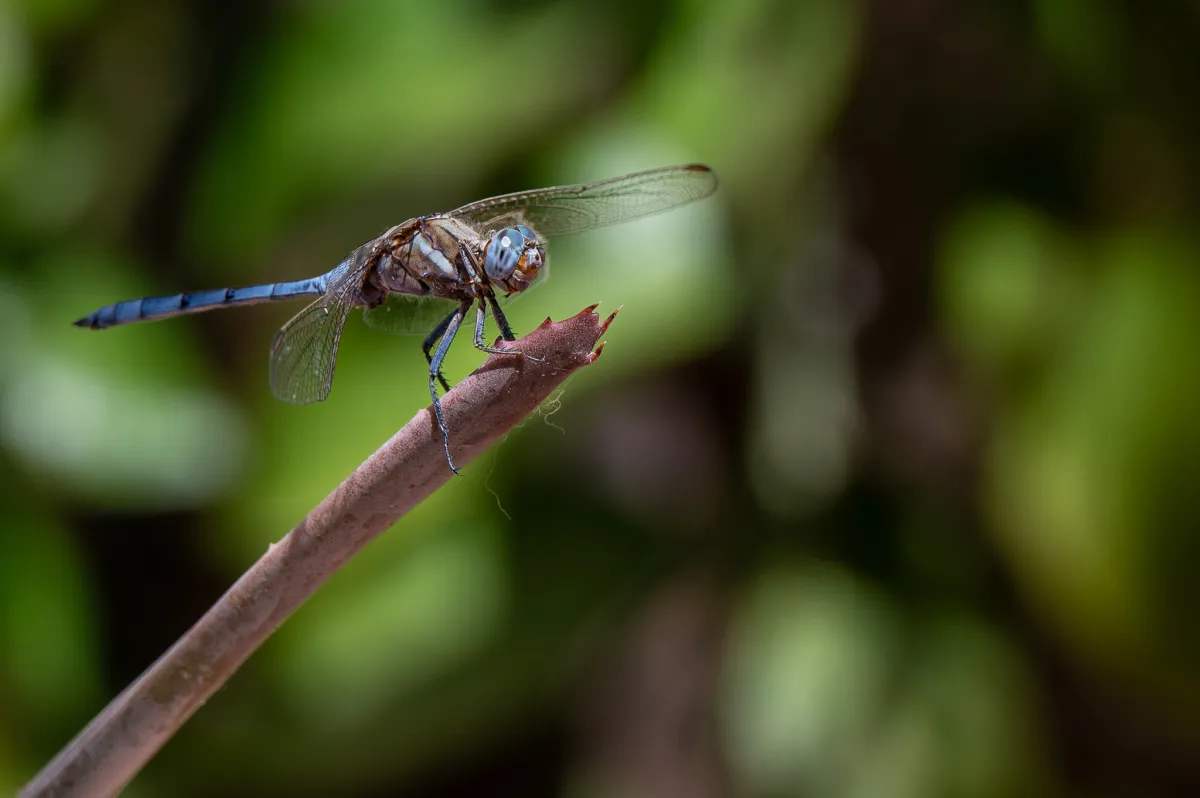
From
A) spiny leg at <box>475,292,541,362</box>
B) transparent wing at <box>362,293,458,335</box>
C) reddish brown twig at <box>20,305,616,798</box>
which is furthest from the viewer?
transparent wing at <box>362,293,458,335</box>

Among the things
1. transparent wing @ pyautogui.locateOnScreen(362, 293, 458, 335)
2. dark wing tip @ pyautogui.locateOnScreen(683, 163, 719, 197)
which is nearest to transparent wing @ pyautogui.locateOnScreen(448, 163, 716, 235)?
dark wing tip @ pyautogui.locateOnScreen(683, 163, 719, 197)

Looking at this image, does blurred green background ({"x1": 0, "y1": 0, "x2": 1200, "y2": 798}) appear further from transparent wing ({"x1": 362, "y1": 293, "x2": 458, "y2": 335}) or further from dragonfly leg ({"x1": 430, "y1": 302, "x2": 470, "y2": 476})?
dragonfly leg ({"x1": 430, "y1": 302, "x2": 470, "y2": 476})

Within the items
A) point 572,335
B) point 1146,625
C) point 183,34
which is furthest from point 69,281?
point 1146,625

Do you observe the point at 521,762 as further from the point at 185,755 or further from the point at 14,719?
the point at 14,719

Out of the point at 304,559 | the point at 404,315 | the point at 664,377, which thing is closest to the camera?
the point at 304,559

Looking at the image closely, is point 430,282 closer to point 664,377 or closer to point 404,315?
point 404,315

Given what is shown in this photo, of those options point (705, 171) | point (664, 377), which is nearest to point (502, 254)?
point (705, 171)

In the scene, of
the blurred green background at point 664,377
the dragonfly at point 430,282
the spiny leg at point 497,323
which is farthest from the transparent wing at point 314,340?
the blurred green background at point 664,377
